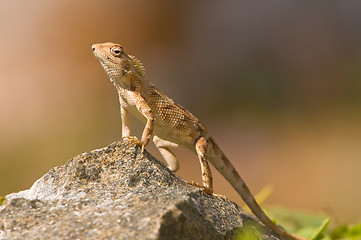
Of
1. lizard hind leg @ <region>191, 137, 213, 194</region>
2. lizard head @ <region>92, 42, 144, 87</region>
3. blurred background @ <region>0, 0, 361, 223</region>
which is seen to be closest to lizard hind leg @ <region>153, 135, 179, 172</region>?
lizard hind leg @ <region>191, 137, 213, 194</region>

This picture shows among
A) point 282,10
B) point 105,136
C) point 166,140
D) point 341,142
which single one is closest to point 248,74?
point 282,10

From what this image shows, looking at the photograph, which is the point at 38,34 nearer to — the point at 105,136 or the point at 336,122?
the point at 105,136

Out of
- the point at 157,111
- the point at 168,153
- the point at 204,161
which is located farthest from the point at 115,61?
the point at 204,161

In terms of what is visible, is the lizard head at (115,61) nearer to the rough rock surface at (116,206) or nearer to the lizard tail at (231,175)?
the lizard tail at (231,175)

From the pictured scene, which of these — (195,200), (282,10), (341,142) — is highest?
(282,10)

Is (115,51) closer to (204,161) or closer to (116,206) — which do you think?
(204,161)
